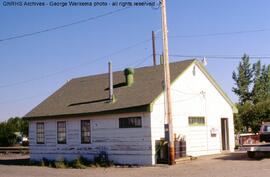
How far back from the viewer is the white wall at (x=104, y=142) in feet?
78.0

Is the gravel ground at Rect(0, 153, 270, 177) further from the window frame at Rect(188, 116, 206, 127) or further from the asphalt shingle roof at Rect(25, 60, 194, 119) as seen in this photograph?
the asphalt shingle roof at Rect(25, 60, 194, 119)

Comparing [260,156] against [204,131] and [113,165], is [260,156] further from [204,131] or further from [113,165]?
[113,165]

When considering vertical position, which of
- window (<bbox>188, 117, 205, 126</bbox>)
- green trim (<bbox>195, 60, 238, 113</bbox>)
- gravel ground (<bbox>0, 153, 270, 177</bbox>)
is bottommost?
gravel ground (<bbox>0, 153, 270, 177</bbox>)

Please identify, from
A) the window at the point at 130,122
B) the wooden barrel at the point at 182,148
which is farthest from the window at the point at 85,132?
the wooden barrel at the point at 182,148

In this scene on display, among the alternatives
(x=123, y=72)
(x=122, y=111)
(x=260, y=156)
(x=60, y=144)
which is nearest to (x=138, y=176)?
(x=122, y=111)

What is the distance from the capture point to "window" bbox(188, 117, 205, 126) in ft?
86.7

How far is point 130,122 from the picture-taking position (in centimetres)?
2434

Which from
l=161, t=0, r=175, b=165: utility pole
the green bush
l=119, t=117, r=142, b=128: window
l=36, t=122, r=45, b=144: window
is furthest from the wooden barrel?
l=36, t=122, r=45, b=144: window

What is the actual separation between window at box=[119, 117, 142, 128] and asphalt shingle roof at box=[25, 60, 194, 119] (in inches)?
25.0

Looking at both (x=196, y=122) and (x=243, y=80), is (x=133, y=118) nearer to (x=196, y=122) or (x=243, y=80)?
(x=196, y=122)

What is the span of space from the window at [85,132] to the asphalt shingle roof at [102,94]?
707 mm

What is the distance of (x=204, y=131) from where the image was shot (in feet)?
89.6

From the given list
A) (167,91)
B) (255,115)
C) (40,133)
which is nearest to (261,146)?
(167,91)

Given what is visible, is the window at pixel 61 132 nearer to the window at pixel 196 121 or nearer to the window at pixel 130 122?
the window at pixel 130 122
